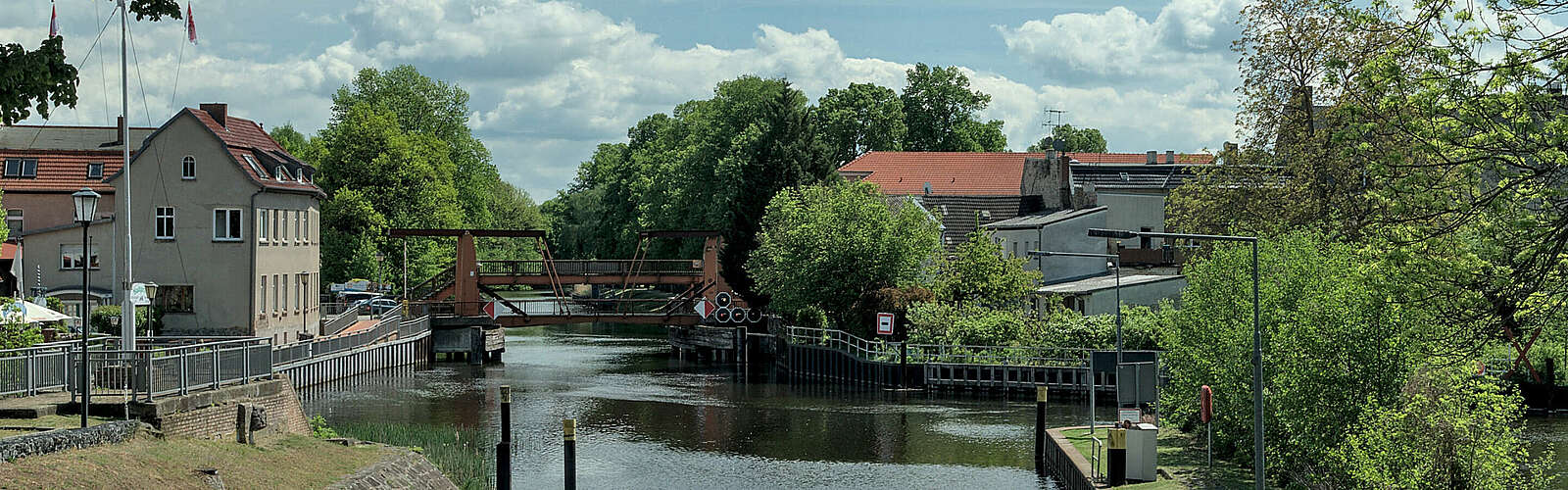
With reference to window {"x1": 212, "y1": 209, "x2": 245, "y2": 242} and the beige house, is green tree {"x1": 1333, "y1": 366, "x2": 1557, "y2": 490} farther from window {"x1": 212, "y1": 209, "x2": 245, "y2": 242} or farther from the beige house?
window {"x1": 212, "y1": 209, "x2": 245, "y2": 242}

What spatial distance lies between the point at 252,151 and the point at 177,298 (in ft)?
18.8

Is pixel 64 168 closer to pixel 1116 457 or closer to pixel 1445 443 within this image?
pixel 1116 457

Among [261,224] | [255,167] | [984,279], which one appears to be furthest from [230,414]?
[984,279]

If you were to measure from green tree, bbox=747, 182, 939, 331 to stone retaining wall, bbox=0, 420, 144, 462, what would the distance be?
120 feet

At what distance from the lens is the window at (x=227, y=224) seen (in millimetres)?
48938

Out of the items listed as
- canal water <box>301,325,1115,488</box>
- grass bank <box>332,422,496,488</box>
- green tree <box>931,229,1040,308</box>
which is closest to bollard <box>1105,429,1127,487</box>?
canal water <box>301,325,1115,488</box>

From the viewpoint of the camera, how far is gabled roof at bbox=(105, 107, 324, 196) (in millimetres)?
49000

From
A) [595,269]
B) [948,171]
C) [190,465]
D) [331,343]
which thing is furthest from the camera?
[948,171]

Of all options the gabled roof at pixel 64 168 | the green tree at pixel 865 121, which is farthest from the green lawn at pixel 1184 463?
the green tree at pixel 865 121

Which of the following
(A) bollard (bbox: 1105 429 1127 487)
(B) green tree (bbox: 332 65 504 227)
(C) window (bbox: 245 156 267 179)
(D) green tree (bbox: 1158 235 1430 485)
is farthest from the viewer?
(B) green tree (bbox: 332 65 504 227)

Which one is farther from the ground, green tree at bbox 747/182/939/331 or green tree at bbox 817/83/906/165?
green tree at bbox 817/83/906/165

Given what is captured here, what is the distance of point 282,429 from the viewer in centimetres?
2567

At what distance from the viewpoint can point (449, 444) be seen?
1237 inches

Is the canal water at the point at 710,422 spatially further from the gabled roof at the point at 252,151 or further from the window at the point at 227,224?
the gabled roof at the point at 252,151
